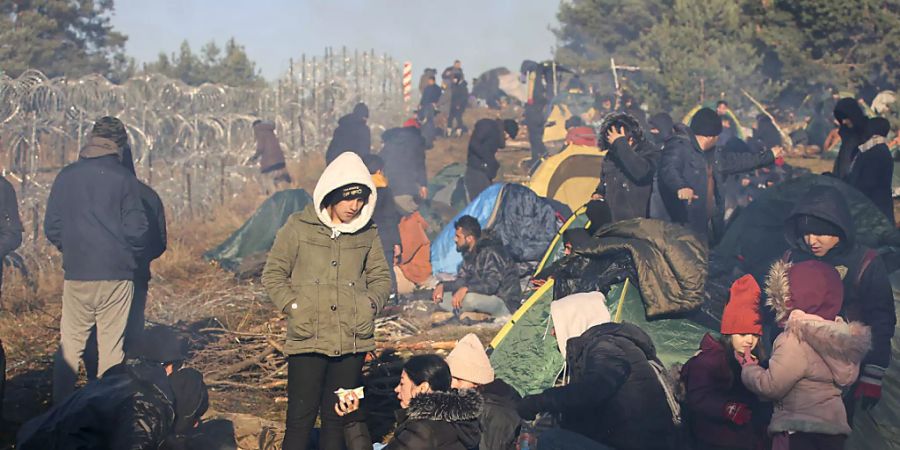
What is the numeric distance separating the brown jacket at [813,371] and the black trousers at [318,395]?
2.12 meters

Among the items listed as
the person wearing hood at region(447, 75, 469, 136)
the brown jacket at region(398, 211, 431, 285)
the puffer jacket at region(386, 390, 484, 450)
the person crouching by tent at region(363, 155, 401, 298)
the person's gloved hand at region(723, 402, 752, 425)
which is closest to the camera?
the puffer jacket at region(386, 390, 484, 450)

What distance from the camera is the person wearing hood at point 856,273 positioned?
17.5 ft

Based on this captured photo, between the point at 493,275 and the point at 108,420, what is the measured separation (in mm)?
4958

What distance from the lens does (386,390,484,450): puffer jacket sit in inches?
156

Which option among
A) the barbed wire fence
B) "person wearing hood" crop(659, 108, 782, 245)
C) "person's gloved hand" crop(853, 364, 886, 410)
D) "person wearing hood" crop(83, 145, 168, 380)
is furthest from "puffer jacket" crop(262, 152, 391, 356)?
the barbed wire fence

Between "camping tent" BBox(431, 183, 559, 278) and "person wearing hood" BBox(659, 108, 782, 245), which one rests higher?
"person wearing hood" BBox(659, 108, 782, 245)

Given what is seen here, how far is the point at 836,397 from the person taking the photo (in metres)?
4.55

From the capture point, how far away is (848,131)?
26.3 ft

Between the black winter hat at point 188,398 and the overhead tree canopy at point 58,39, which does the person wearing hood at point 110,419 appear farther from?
the overhead tree canopy at point 58,39

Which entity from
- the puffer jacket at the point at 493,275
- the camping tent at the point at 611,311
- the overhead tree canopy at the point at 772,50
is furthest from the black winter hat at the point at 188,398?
the overhead tree canopy at the point at 772,50

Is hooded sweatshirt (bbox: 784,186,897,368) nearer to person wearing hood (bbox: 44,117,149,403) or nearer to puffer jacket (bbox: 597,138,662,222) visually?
puffer jacket (bbox: 597,138,662,222)

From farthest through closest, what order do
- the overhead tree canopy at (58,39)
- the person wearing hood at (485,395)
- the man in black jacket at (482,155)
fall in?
the overhead tree canopy at (58,39) → the man in black jacket at (482,155) → the person wearing hood at (485,395)

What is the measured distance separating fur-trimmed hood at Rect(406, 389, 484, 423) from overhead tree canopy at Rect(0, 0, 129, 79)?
87.6 ft

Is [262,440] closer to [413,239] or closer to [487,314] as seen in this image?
[487,314]
